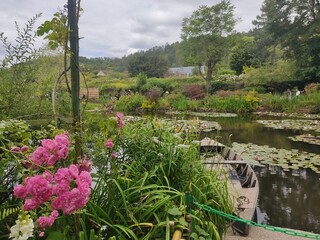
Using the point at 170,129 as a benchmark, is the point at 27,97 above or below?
above

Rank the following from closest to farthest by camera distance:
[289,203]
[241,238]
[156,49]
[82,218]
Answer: [82,218]
[241,238]
[289,203]
[156,49]

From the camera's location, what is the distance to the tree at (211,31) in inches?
946

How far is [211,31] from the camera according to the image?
79.5ft

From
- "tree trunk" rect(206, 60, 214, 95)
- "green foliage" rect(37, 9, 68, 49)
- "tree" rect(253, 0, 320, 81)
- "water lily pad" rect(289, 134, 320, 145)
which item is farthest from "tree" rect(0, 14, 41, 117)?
"tree trunk" rect(206, 60, 214, 95)

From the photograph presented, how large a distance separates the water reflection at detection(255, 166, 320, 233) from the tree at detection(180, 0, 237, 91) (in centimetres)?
1934

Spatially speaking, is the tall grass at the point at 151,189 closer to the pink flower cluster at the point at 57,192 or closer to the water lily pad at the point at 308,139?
the pink flower cluster at the point at 57,192

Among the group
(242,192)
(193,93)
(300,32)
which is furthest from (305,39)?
(242,192)

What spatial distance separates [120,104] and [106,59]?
138 ft

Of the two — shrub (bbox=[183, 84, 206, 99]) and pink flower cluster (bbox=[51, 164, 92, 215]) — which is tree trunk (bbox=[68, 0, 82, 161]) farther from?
shrub (bbox=[183, 84, 206, 99])

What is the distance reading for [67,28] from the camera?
1292 millimetres

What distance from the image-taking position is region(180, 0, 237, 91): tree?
24031 mm

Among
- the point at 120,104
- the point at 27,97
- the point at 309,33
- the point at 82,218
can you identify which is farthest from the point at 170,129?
the point at 309,33

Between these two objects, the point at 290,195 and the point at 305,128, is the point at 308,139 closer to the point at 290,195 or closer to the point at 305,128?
the point at 305,128

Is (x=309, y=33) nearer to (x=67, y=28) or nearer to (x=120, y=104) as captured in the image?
(x=120, y=104)
